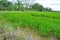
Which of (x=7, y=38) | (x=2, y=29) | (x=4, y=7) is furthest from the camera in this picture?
(x=4, y=7)

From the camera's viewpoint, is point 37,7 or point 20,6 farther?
point 37,7

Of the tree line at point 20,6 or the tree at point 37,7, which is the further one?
the tree at point 37,7

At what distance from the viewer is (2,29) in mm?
4652

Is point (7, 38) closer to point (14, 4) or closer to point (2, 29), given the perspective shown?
point (2, 29)

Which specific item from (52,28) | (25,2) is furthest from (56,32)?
(25,2)

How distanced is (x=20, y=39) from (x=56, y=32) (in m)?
1.29

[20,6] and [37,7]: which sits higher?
[20,6]

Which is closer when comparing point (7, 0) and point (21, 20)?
point (21, 20)

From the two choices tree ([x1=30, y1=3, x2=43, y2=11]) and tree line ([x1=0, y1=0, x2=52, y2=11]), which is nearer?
tree line ([x1=0, y1=0, x2=52, y2=11])

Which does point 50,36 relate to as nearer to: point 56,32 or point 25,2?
point 56,32

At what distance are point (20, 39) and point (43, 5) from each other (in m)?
10.9

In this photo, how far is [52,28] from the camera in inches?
219

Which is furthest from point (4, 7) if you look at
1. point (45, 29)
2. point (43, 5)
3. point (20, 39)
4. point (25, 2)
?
point (20, 39)

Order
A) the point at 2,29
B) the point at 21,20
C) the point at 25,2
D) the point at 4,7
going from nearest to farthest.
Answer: the point at 2,29
the point at 21,20
the point at 4,7
the point at 25,2
